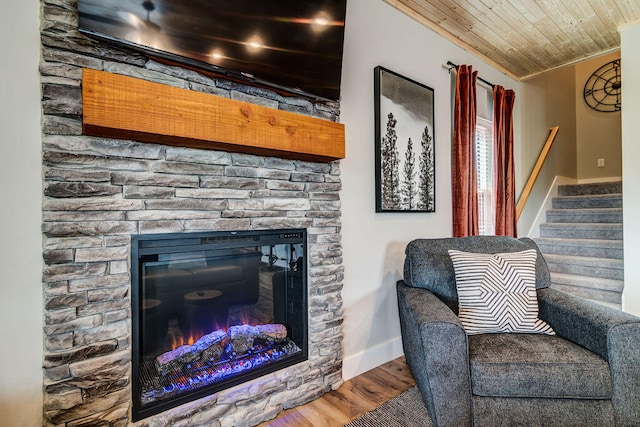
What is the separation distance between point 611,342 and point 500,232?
1.91 m

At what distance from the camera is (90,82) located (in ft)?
3.53

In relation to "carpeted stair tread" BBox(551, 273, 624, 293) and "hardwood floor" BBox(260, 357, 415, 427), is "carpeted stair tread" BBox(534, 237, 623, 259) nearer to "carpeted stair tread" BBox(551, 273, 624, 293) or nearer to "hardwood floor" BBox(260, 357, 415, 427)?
"carpeted stair tread" BBox(551, 273, 624, 293)

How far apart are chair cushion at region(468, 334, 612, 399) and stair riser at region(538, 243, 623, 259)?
2418 mm

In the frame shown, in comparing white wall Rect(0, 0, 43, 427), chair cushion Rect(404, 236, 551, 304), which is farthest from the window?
white wall Rect(0, 0, 43, 427)

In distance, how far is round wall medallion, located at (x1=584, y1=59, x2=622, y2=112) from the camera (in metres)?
4.54

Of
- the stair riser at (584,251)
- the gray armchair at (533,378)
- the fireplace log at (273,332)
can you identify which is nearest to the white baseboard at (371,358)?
the fireplace log at (273,332)

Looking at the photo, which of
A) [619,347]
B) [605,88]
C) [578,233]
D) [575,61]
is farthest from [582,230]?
[619,347]

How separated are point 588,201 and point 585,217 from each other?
0.92 ft

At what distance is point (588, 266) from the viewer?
316 cm

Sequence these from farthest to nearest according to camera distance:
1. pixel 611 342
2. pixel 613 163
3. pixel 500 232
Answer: pixel 613 163
pixel 500 232
pixel 611 342

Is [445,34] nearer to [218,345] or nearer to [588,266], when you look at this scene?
[588,266]

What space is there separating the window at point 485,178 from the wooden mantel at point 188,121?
7.62 feet

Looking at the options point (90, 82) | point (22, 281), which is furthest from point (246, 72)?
point (22, 281)

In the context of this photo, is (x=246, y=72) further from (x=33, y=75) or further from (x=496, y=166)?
(x=496, y=166)
